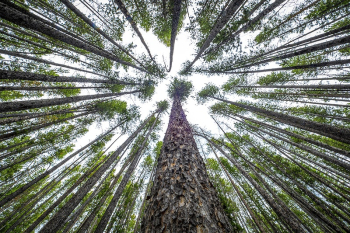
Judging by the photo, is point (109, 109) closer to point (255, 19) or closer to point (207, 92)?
point (207, 92)

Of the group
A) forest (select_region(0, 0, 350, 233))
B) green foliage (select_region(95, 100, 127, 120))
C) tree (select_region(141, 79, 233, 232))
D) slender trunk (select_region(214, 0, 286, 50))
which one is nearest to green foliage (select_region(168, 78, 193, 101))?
forest (select_region(0, 0, 350, 233))

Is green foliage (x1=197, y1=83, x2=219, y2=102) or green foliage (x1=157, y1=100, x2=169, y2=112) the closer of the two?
green foliage (x1=197, y1=83, x2=219, y2=102)

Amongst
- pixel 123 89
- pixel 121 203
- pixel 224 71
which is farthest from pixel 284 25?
pixel 121 203

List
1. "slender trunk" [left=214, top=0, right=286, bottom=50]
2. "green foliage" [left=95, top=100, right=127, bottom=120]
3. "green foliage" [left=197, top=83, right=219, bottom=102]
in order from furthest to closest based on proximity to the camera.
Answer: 1. "green foliage" [left=197, top=83, right=219, bottom=102]
2. "green foliage" [left=95, top=100, right=127, bottom=120]
3. "slender trunk" [left=214, top=0, right=286, bottom=50]

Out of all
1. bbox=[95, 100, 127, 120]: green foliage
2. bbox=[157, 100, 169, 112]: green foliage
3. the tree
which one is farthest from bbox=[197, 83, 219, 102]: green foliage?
the tree

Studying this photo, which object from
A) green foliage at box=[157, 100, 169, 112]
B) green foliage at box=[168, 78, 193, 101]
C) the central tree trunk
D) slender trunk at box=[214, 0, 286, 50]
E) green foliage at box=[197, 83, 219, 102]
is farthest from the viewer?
green foliage at box=[157, 100, 169, 112]

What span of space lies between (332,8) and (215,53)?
4385 millimetres

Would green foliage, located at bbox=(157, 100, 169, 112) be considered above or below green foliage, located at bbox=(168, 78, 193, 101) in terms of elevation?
below

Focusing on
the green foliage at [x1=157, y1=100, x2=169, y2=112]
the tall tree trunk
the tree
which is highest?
the tall tree trunk

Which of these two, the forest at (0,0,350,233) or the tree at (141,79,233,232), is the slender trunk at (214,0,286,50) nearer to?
the forest at (0,0,350,233)

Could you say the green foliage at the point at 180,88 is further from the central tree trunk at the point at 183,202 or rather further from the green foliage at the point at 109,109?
the central tree trunk at the point at 183,202

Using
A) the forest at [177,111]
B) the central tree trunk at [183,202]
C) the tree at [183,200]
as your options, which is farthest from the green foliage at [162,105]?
the central tree trunk at [183,202]

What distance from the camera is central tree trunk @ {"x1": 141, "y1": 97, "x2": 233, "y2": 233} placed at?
144cm

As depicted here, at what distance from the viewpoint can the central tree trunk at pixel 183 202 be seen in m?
1.44
